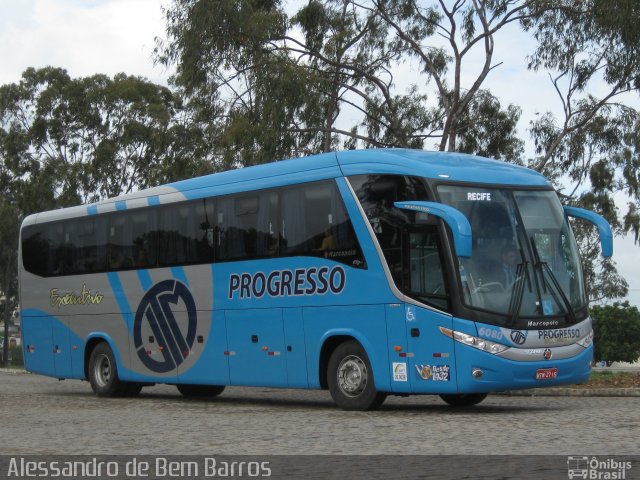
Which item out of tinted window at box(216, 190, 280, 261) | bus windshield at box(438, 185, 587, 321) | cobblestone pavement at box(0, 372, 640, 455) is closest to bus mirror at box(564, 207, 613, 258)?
bus windshield at box(438, 185, 587, 321)

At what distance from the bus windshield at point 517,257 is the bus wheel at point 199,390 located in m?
8.38

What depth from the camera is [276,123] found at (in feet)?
97.8

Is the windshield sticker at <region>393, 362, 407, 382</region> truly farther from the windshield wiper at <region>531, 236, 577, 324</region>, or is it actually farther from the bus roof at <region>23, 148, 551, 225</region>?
the bus roof at <region>23, 148, 551, 225</region>

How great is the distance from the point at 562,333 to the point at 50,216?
12088 mm

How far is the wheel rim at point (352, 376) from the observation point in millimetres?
16250

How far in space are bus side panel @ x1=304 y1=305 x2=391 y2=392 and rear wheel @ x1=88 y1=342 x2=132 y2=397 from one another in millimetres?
5902

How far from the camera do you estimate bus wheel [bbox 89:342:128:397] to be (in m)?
21.9

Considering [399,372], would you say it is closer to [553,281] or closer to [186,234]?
[553,281]

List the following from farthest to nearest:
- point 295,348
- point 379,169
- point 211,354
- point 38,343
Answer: point 38,343, point 211,354, point 295,348, point 379,169

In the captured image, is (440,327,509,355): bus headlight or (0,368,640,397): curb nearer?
(440,327,509,355): bus headlight

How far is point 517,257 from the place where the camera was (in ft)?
50.3

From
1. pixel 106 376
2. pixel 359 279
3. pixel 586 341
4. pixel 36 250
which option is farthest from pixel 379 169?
pixel 36 250

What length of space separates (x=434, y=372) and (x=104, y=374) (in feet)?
29.4

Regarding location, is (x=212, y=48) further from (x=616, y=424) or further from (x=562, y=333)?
(x=616, y=424)
